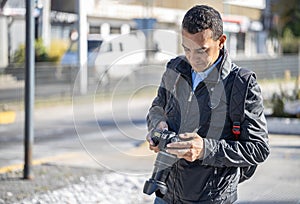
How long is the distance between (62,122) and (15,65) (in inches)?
203

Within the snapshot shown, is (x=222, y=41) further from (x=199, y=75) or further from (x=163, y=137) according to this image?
(x=163, y=137)

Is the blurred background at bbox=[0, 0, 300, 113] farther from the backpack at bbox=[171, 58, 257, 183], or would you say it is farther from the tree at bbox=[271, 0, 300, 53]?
the backpack at bbox=[171, 58, 257, 183]

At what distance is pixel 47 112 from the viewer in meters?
17.3

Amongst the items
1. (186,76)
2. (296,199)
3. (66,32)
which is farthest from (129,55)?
(66,32)

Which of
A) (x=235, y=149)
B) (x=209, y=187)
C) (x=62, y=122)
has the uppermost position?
(x=235, y=149)

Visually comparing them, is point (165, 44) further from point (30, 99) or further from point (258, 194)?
point (30, 99)

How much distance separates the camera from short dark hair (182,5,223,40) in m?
2.81

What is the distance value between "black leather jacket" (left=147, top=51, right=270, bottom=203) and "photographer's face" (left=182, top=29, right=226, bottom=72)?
81 millimetres

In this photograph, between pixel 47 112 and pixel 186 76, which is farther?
pixel 47 112

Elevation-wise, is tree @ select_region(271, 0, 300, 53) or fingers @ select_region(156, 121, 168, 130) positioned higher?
tree @ select_region(271, 0, 300, 53)

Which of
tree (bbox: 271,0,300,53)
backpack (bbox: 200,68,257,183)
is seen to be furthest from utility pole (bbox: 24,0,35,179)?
tree (bbox: 271,0,300,53)

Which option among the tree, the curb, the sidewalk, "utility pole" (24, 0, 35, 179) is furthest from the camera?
the tree

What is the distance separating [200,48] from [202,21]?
4.8 inches

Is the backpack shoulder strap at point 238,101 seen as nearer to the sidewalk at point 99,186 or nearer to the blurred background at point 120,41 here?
the blurred background at point 120,41
